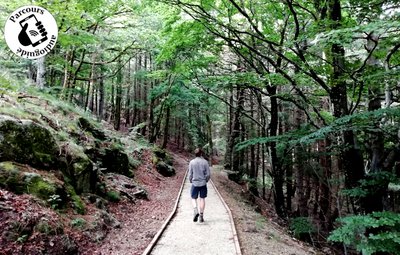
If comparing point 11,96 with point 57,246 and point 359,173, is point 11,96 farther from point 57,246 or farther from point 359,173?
point 359,173

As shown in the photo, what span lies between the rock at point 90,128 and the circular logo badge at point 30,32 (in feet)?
14.7

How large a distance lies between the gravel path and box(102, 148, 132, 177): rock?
3.30 metres

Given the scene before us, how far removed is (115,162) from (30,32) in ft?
20.0

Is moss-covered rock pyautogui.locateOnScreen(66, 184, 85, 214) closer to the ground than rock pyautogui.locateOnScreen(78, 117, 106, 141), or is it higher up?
closer to the ground

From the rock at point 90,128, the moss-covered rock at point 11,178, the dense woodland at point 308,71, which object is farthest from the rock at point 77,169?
the dense woodland at point 308,71

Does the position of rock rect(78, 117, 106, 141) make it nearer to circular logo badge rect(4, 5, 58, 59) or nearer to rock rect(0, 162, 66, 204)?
circular logo badge rect(4, 5, 58, 59)

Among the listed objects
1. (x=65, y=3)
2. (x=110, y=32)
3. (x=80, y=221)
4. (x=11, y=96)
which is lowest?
(x=80, y=221)

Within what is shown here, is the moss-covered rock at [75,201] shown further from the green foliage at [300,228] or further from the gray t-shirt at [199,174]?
the green foliage at [300,228]

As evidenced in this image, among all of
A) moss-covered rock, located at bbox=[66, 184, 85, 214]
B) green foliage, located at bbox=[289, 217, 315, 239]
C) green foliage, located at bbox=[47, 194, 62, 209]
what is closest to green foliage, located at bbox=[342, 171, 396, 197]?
green foliage, located at bbox=[289, 217, 315, 239]

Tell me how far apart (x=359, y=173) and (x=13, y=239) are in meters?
7.63

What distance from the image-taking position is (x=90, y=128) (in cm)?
1205

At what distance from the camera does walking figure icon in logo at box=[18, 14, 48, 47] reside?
23.4ft

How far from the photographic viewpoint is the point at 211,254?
20.4 feet

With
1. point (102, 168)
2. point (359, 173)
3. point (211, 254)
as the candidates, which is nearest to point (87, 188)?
point (102, 168)
